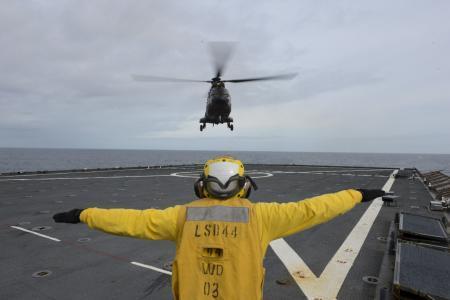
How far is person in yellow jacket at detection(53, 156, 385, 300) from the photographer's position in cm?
288

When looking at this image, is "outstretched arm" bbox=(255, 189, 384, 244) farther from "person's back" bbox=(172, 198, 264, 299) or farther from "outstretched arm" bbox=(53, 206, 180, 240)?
"outstretched arm" bbox=(53, 206, 180, 240)

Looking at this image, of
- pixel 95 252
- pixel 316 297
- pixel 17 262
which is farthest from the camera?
pixel 95 252

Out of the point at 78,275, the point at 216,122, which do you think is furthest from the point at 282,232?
the point at 216,122

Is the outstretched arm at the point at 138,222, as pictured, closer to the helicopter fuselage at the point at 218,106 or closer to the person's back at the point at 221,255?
the person's back at the point at 221,255

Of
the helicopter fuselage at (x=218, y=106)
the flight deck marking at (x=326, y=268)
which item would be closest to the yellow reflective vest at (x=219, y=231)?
the flight deck marking at (x=326, y=268)

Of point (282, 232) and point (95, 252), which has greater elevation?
point (282, 232)

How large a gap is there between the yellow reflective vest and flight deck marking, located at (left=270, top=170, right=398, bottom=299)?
422 cm

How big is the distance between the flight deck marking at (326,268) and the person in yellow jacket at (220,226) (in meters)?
4.23

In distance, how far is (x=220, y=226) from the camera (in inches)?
115

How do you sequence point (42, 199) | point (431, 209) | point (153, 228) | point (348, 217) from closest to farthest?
point (153, 228) < point (348, 217) < point (431, 209) < point (42, 199)

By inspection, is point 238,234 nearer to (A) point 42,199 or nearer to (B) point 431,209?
(B) point 431,209

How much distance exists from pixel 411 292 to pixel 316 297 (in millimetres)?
2021

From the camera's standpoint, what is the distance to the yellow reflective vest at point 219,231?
288 centimetres

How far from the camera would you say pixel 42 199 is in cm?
1831
